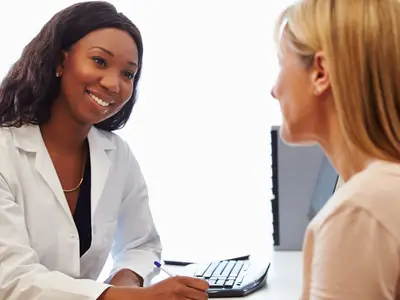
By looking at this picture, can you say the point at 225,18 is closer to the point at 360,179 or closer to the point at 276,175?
the point at 276,175

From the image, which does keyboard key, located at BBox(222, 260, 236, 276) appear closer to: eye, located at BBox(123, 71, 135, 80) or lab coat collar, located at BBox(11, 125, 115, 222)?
lab coat collar, located at BBox(11, 125, 115, 222)

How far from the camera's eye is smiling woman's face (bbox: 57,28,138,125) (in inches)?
56.4

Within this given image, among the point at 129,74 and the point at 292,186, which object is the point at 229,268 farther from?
the point at 129,74

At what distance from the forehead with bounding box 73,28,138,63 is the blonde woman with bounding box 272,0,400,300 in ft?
1.94

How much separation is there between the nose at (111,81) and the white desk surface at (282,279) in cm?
60

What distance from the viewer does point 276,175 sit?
210 centimetres

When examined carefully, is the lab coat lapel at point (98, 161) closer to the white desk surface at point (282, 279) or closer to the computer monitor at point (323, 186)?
the white desk surface at point (282, 279)

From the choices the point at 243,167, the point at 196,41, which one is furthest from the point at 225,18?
the point at 243,167

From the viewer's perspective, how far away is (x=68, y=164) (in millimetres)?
1536

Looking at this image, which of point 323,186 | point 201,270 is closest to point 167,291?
point 201,270

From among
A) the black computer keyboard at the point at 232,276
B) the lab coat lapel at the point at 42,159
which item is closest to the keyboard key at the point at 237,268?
the black computer keyboard at the point at 232,276

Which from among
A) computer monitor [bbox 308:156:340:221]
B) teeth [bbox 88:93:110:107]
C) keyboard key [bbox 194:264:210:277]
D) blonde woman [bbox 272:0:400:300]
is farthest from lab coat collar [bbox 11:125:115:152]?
computer monitor [bbox 308:156:340:221]

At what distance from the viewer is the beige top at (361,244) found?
2.53ft

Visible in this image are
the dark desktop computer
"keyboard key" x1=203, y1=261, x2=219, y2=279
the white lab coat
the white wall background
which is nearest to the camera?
the white lab coat
